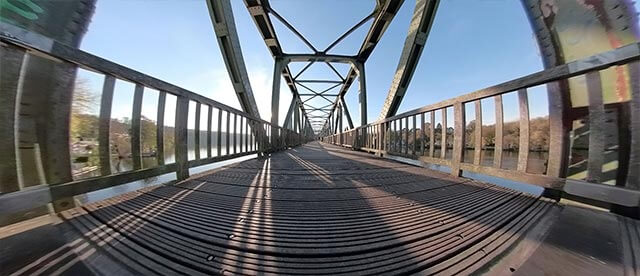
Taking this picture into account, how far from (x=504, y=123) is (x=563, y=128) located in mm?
385

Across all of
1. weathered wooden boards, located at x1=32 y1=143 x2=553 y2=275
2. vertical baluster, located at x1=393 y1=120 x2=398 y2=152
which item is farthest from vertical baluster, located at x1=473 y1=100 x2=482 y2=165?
vertical baluster, located at x1=393 y1=120 x2=398 y2=152

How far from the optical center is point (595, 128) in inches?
54.3

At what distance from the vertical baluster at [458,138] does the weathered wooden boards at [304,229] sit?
679 millimetres

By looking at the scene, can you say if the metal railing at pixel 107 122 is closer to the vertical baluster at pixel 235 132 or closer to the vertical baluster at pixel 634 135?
the vertical baluster at pixel 235 132

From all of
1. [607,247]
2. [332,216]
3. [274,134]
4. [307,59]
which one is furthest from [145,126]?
[307,59]

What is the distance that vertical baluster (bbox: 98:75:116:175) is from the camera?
1.51 metres

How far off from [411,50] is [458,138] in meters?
3.41

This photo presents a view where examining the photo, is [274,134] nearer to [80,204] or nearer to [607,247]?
[80,204]

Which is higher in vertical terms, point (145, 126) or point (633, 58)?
point (633, 58)

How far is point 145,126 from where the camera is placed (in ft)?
6.56

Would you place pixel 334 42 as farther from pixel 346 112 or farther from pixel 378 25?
pixel 346 112

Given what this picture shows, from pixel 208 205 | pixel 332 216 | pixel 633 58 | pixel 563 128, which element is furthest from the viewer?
pixel 563 128

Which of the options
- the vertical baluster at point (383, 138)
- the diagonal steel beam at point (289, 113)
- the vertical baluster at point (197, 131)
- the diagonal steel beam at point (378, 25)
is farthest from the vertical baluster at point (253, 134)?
the diagonal steel beam at point (289, 113)

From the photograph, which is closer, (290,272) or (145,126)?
(290,272)
